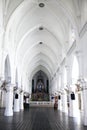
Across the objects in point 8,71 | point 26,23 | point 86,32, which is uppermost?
point 26,23

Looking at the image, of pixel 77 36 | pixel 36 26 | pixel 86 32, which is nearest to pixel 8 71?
pixel 36 26

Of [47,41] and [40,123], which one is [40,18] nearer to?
[47,41]

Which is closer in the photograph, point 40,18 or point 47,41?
point 40,18

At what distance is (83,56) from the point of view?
45.3 feet

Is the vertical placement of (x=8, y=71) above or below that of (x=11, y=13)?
below

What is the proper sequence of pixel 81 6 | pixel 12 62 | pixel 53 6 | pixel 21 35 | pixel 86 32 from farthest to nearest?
pixel 21 35
pixel 12 62
pixel 53 6
pixel 81 6
pixel 86 32

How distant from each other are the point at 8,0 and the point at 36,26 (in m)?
7.72

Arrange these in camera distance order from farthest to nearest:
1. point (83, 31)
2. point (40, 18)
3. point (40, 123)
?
1. point (40, 18)
2. point (83, 31)
3. point (40, 123)

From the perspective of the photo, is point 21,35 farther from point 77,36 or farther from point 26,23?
point 77,36

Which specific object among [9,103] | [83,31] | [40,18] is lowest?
[9,103]

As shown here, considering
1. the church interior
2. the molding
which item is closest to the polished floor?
the church interior

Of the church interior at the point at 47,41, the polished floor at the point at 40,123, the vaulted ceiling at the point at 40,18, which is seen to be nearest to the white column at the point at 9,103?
the church interior at the point at 47,41

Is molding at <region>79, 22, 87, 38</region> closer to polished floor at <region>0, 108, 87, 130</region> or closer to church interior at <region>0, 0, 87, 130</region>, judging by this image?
church interior at <region>0, 0, 87, 130</region>

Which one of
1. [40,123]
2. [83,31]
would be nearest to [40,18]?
[83,31]
